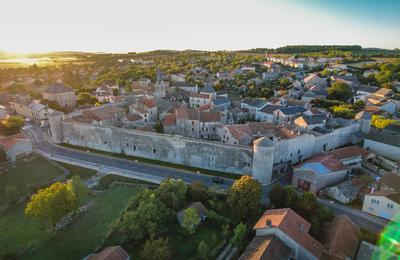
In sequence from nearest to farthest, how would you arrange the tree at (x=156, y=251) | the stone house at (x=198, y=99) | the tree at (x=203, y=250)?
the tree at (x=156, y=251)
the tree at (x=203, y=250)
the stone house at (x=198, y=99)

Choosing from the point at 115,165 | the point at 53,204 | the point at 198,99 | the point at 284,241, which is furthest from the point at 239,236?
the point at 198,99

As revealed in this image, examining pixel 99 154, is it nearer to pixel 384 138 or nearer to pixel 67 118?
pixel 67 118

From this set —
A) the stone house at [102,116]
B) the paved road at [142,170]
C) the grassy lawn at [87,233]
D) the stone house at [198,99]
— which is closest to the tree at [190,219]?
the grassy lawn at [87,233]

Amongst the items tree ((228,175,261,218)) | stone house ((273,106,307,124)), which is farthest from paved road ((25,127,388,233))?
stone house ((273,106,307,124))

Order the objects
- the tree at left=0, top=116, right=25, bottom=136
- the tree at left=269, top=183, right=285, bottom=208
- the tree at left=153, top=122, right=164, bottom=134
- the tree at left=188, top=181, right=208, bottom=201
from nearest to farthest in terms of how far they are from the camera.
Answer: the tree at left=269, top=183, right=285, bottom=208 → the tree at left=188, top=181, right=208, bottom=201 → the tree at left=153, top=122, right=164, bottom=134 → the tree at left=0, top=116, right=25, bottom=136

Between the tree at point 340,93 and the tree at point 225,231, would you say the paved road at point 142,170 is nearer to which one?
the tree at point 225,231

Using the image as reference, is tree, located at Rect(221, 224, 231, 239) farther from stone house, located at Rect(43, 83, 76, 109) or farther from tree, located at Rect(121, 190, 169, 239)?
stone house, located at Rect(43, 83, 76, 109)

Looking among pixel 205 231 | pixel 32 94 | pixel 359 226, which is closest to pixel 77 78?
pixel 32 94
